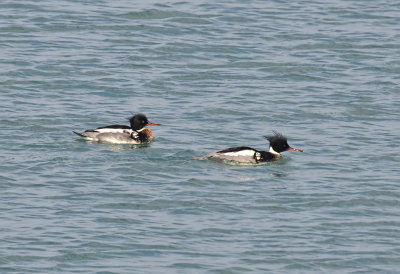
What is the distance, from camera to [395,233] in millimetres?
21625

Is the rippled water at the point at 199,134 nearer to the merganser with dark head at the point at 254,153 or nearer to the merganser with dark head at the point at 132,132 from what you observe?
the merganser with dark head at the point at 254,153

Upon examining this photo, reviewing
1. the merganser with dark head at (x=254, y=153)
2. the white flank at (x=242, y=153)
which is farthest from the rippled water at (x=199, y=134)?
the white flank at (x=242, y=153)

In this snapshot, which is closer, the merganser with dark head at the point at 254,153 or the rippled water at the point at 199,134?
the rippled water at the point at 199,134

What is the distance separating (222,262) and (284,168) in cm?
693

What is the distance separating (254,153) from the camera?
26.8 metres

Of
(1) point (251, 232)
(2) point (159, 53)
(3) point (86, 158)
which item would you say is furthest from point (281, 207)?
(2) point (159, 53)

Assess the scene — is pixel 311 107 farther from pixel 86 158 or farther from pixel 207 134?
pixel 86 158

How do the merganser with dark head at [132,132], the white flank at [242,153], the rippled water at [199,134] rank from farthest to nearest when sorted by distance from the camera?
1. the merganser with dark head at [132,132]
2. the white flank at [242,153]
3. the rippled water at [199,134]

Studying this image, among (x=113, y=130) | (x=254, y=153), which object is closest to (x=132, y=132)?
(x=113, y=130)

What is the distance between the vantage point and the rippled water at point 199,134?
20.6 metres

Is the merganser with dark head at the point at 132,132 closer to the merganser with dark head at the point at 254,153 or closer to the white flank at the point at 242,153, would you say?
the merganser with dark head at the point at 254,153

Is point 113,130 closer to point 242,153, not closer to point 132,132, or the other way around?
point 132,132

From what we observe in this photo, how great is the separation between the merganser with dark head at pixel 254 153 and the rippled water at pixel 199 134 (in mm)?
222

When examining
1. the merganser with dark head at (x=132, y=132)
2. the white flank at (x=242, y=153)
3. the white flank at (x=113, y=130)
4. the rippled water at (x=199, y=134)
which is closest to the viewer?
the rippled water at (x=199, y=134)
